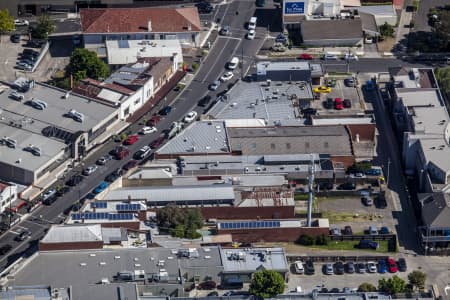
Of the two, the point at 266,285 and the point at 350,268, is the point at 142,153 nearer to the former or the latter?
the point at 350,268

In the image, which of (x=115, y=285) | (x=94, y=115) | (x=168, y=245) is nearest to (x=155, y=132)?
(x=94, y=115)

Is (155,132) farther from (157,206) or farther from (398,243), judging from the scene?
(398,243)

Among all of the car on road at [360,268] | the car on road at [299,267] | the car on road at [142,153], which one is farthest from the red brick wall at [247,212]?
Result: the car on road at [142,153]

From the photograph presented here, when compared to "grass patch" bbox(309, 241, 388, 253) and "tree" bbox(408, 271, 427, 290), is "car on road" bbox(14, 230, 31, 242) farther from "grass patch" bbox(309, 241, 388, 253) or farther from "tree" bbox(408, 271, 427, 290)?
"tree" bbox(408, 271, 427, 290)

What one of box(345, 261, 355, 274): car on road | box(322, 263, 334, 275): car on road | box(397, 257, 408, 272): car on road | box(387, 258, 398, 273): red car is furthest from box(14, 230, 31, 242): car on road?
box(397, 257, 408, 272): car on road

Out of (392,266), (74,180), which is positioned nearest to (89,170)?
(74,180)
